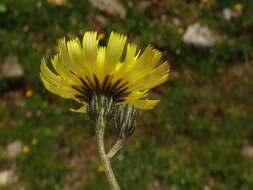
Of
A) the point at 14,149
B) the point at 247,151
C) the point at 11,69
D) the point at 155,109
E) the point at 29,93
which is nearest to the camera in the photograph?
the point at 247,151

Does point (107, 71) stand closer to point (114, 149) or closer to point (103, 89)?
point (103, 89)

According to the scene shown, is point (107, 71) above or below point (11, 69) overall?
below

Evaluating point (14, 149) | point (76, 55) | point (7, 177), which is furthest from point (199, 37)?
point (76, 55)

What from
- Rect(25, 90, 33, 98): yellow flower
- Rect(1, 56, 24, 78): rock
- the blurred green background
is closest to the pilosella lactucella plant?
the blurred green background

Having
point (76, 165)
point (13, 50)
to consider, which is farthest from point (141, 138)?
point (13, 50)

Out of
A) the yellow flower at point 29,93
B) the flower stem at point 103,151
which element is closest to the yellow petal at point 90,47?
the flower stem at point 103,151

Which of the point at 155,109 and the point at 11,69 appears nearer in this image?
the point at 155,109

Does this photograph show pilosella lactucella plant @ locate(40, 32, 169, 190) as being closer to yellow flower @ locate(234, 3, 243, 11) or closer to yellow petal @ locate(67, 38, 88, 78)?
yellow petal @ locate(67, 38, 88, 78)
